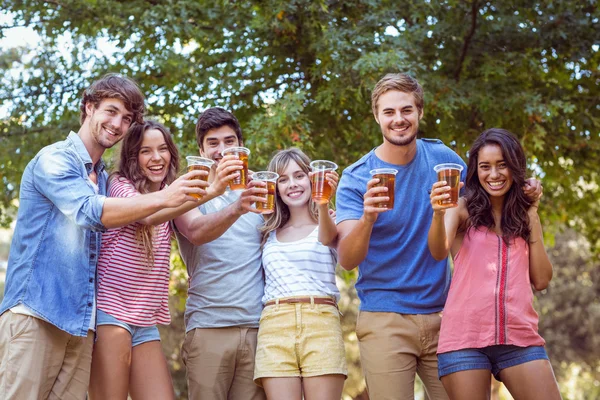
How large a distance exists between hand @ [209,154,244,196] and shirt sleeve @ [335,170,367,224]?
84cm

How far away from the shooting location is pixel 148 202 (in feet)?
11.5

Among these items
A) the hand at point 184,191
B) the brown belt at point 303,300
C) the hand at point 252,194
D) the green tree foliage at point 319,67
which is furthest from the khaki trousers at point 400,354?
the green tree foliage at point 319,67

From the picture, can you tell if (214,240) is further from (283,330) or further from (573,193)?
(573,193)

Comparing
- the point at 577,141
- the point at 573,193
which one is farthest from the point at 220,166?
the point at 573,193

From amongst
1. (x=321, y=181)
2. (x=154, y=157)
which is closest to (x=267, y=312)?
(x=321, y=181)

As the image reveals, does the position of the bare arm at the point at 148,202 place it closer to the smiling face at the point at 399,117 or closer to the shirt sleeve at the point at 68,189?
the shirt sleeve at the point at 68,189

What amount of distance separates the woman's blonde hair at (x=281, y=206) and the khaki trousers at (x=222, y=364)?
62 cm

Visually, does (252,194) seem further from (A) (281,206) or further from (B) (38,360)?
(B) (38,360)

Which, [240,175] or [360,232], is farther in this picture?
[360,232]

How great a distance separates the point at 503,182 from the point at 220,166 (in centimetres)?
162

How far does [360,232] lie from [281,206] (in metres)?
0.88

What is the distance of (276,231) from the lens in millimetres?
4613

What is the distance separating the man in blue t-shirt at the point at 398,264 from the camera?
4086mm

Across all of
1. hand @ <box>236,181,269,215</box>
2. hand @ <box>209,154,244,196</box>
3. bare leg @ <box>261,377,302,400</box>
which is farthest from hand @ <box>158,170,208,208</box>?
bare leg @ <box>261,377,302,400</box>
